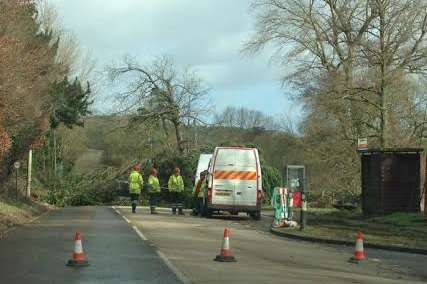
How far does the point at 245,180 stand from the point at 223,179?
88 cm

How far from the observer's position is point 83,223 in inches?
877

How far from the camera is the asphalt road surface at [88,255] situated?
1070 centimetres

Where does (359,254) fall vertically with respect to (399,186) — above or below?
below

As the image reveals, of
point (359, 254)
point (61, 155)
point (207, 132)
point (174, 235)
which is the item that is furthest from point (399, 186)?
point (61, 155)

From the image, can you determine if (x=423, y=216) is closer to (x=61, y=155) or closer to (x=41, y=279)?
(x=41, y=279)

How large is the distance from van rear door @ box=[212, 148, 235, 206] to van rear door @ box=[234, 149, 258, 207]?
0.20 metres

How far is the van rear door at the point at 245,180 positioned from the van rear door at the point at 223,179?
0.66 ft

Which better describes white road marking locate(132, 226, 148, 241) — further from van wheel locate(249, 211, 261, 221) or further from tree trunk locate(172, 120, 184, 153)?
tree trunk locate(172, 120, 184, 153)

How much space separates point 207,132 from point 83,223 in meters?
31.5

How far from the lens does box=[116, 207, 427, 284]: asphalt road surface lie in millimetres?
11391

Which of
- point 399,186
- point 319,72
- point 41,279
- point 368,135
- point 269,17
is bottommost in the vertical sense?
point 41,279

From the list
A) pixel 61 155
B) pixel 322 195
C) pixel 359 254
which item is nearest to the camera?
pixel 359 254

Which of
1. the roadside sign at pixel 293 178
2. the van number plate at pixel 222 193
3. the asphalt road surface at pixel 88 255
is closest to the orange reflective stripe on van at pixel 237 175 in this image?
the van number plate at pixel 222 193

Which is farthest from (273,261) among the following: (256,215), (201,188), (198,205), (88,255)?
(198,205)
